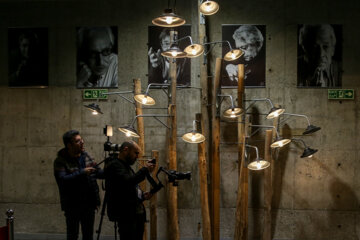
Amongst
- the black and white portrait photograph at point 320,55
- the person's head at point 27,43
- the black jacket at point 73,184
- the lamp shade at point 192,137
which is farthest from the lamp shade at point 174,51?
the person's head at point 27,43

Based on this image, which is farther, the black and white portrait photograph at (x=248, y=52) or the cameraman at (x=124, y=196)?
the black and white portrait photograph at (x=248, y=52)

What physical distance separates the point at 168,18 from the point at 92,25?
2065mm

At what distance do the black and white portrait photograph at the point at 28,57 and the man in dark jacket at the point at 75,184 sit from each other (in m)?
2.12

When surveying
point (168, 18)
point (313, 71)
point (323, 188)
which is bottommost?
point (323, 188)

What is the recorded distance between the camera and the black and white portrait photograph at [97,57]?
5371mm

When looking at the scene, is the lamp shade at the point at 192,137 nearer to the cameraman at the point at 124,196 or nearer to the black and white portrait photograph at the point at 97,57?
the cameraman at the point at 124,196

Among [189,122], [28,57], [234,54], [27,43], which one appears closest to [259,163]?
[234,54]

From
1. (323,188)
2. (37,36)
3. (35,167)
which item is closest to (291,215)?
(323,188)

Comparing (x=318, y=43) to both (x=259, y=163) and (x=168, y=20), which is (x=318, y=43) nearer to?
(x=259, y=163)

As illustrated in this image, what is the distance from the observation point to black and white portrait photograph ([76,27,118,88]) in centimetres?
537

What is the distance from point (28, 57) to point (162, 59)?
2194 millimetres

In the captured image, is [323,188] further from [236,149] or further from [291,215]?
[236,149]

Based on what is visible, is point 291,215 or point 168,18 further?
point 291,215

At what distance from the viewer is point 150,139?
17.4 feet
